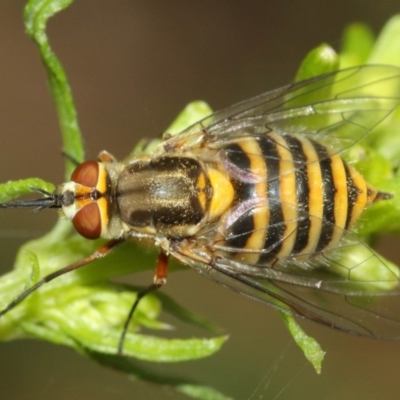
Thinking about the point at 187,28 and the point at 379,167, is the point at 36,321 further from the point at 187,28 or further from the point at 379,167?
the point at 187,28

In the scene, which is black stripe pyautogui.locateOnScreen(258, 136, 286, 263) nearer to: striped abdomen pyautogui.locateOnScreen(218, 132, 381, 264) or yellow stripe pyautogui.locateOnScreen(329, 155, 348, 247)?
striped abdomen pyautogui.locateOnScreen(218, 132, 381, 264)

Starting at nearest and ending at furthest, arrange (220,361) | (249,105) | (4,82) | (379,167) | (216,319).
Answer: (379,167), (249,105), (220,361), (216,319), (4,82)

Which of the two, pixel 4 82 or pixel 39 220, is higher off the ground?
pixel 4 82

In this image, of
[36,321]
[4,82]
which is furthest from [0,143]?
[36,321]

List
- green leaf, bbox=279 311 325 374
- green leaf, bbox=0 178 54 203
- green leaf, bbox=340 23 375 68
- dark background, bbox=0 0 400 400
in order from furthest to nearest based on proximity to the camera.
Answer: dark background, bbox=0 0 400 400, green leaf, bbox=340 23 375 68, green leaf, bbox=0 178 54 203, green leaf, bbox=279 311 325 374

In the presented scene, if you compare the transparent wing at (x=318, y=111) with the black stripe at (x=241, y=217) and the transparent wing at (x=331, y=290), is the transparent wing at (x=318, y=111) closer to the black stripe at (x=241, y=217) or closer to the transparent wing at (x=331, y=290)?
the black stripe at (x=241, y=217)

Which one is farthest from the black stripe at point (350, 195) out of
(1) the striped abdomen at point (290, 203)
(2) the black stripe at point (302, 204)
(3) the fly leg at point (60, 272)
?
(3) the fly leg at point (60, 272)

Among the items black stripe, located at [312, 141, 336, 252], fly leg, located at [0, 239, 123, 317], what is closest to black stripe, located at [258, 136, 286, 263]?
black stripe, located at [312, 141, 336, 252]

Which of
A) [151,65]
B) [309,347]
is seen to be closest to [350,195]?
[309,347]
